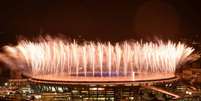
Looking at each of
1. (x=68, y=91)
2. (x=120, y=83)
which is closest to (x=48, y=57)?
(x=68, y=91)

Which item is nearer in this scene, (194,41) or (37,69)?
(37,69)

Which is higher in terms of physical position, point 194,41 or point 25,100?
point 194,41

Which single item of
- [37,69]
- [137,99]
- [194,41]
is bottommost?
[137,99]

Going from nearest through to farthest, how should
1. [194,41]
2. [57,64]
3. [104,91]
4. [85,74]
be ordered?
[104,91], [57,64], [85,74], [194,41]

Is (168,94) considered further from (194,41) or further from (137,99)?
(194,41)

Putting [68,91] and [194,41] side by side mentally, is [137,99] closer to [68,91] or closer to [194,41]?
[68,91]

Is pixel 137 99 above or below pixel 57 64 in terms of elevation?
below

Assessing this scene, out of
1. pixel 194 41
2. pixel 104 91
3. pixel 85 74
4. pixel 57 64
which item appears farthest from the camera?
pixel 194 41

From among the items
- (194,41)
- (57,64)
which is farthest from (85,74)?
(194,41)

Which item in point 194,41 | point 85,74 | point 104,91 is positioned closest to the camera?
point 104,91
